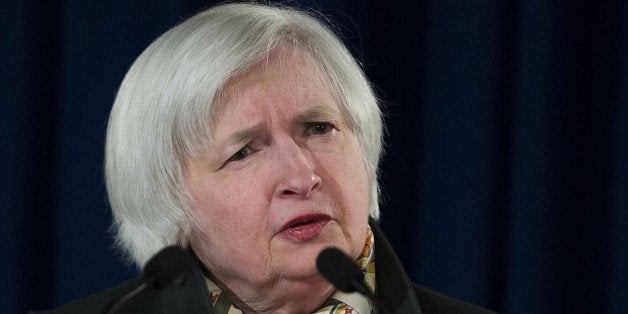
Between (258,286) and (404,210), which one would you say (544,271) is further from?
(258,286)

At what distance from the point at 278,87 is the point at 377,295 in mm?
368

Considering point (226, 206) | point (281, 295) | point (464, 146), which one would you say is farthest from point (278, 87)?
point (464, 146)

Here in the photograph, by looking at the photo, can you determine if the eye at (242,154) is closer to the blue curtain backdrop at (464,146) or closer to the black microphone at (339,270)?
the black microphone at (339,270)

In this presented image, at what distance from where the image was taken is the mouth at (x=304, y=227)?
1.54 meters

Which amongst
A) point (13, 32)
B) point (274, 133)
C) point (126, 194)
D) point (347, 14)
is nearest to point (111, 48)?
point (13, 32)

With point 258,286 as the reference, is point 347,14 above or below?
above

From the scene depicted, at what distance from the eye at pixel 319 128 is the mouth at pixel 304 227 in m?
0.16

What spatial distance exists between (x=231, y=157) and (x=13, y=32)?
927 millimetres

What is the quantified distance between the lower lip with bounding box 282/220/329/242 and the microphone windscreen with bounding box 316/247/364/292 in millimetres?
217

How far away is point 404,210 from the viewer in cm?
244

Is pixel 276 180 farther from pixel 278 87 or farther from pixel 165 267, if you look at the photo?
pixel 165 267

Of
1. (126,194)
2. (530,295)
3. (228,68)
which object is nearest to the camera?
(228,68)

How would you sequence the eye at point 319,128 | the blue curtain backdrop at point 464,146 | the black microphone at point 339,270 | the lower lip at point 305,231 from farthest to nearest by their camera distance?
A: the blue curtain backdrop at point 464,146
the eye at point 319,128
the lower lip at point 305,231
the black microphone at point 339,270

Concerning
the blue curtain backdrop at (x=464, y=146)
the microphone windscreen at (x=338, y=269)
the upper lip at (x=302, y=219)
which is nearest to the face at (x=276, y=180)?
the upper lip at (x=302, y=219)
